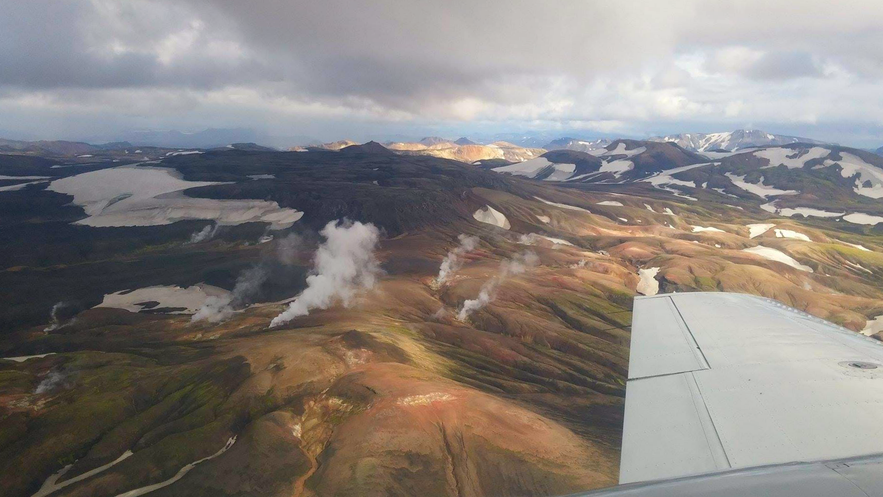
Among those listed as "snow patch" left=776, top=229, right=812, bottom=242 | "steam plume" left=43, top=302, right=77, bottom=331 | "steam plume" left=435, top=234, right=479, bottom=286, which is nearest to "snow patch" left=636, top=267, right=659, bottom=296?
"steam plume" left=435, top=234, right=479, bottom=286

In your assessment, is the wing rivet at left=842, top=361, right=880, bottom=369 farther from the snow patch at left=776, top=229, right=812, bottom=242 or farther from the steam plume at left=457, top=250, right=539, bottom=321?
the snow patch at left=776, top=229, right=812, bottom=242

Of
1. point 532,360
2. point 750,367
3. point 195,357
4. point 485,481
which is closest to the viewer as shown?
point 750,367

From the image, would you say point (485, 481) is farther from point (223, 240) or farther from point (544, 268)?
point (223, 240)

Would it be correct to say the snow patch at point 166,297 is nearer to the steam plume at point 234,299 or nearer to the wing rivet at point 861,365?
the steam plume at point 234,299

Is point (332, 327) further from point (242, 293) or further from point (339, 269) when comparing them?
point (242, 293)

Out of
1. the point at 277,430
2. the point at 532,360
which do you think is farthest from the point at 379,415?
the point at 532,360

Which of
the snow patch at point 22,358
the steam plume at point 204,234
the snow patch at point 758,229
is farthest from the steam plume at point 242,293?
the snow patch at point 758,229
